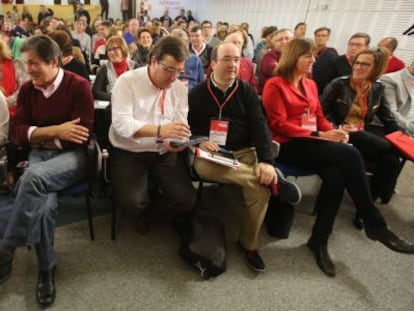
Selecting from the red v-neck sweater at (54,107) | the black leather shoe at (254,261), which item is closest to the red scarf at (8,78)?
the red v-neck sweater at (54,107)

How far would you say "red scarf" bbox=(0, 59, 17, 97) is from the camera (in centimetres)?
238

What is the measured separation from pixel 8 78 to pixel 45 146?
3.47 ft

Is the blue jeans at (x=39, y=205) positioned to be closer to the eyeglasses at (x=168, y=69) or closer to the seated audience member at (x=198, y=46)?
the eyeglasses at (x=168, y=69)

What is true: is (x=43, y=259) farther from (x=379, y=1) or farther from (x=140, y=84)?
(x=379, y=1)

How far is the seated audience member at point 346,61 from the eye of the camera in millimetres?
3291

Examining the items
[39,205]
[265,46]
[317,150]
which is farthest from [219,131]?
[265,46]

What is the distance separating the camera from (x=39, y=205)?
4.88 feet

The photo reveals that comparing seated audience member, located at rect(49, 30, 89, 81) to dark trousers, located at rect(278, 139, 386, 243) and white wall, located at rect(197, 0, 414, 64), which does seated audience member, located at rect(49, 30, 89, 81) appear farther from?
white wall, located at rect(197, 0, 414, 64)

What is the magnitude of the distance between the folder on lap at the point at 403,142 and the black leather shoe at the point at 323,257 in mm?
942

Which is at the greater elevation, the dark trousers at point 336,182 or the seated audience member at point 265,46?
the seated audience member at point 265,46

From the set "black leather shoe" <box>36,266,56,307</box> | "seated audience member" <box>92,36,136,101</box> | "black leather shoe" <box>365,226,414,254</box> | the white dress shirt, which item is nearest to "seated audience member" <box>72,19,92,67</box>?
"seated audience member" <box>92,36,136,101</box>

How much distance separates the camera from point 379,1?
15.0 ft

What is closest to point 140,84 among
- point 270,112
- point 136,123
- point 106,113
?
point 136,123

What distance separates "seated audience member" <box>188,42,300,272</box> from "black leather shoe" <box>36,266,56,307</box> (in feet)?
3.30
